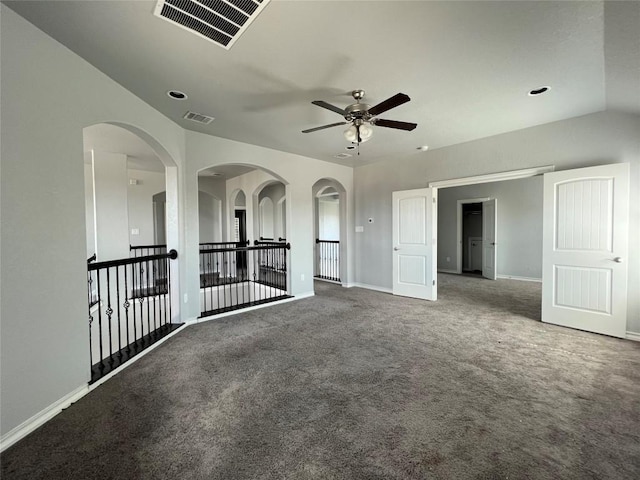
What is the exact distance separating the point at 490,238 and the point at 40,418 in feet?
29.1

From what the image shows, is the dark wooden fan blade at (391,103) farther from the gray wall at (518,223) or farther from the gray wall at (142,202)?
the gray wall at (142,202)

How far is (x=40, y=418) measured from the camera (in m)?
1.86

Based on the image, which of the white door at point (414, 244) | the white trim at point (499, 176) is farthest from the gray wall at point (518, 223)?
the white door at point (414, 244)

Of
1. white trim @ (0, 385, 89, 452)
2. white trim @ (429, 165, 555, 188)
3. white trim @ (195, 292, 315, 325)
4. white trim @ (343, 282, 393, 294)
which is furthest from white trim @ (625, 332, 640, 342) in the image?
white trim @ (0, 385, 89, 452)

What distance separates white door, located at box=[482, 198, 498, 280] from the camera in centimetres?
737

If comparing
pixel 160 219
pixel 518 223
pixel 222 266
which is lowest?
pixel 222 266

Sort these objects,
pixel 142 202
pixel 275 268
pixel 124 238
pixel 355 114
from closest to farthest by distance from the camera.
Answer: pixel 355 114 → pixel 124 238 → pixel 275 268 → pixel 142 202

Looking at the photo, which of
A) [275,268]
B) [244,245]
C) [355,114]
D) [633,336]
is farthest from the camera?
[244,245]

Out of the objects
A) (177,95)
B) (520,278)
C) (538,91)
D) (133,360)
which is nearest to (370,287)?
(520,278)

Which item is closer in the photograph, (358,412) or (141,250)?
(358,412)

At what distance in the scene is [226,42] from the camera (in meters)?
2.06

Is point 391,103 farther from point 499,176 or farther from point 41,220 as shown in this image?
point 499,176

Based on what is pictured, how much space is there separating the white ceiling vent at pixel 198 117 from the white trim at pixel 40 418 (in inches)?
119

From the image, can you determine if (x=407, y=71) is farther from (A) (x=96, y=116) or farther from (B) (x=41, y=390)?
(B) (x=41, y=390)
